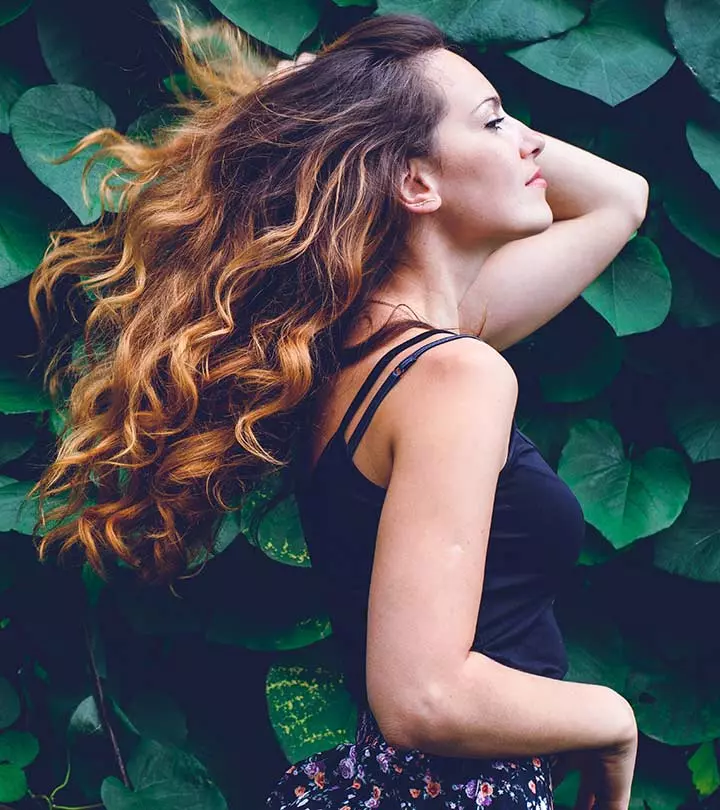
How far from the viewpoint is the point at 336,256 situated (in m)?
1.10

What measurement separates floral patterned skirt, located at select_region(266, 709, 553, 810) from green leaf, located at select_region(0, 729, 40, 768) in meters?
0.64

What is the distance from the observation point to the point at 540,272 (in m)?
1.41

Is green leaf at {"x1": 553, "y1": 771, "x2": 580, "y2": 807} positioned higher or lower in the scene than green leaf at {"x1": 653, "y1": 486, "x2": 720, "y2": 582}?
lower

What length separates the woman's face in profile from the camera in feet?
3.72

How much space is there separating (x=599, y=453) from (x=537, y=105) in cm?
58

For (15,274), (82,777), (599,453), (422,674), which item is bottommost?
(82,777)

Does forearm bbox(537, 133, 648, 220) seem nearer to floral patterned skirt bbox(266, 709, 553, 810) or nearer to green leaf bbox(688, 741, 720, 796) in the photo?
floral patterned skirt bbox(266, 709, 553, 810)

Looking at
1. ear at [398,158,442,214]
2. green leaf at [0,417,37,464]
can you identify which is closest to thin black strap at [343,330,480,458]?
ear at [398,158,442,214]

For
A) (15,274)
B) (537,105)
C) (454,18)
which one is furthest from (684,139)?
(15,274)

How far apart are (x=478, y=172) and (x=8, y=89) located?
30.0 inches

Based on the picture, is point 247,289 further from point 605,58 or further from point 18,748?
point 18,748

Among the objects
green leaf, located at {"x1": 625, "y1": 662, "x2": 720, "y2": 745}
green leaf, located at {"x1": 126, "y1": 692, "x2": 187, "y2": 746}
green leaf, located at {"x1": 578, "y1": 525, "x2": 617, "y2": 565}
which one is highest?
green leaf, located at {"x1": 126, "y1": 692, "x2": 187, "y2": 746}

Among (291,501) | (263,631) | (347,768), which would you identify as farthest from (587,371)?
(347,768)

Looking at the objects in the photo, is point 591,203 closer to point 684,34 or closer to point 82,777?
point 684,34
